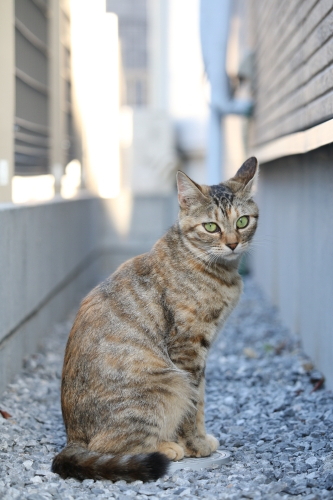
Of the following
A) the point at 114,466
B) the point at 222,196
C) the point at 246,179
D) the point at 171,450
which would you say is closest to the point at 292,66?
the point at 246,179

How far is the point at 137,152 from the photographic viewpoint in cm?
1338

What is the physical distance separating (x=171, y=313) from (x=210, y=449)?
0.73 m

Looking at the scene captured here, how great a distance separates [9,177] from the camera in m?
5.26

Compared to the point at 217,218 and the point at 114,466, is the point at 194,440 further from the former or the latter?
the point at 217,218

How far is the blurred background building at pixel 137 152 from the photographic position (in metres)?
4.85

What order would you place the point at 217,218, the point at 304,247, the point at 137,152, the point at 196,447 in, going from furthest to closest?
the point at 137,152 → the point at 304,247 → the point at 217,218 → the point at 196,447

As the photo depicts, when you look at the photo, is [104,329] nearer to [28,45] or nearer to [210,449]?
[210,449]

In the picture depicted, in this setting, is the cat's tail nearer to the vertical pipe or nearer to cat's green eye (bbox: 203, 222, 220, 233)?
cat's green eye (bbox: 203, 222, 220, 233)

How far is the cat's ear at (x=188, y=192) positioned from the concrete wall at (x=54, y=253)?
47.3 inches

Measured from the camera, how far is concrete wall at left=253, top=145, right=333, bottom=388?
4.71 metres

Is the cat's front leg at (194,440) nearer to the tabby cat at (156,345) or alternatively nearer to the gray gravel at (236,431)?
the tabby cat at (156,345)

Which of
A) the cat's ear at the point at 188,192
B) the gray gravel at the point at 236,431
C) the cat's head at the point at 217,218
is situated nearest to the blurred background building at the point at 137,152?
the gray gravel at the point at 236,431

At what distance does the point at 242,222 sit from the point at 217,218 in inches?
5.6

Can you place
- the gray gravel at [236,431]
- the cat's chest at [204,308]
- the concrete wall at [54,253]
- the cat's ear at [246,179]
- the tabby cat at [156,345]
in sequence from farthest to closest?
1. the concrete wall at [54,253]
2. the cat's ear at [246,179]
3. the cat's chest at [204,308]
4. the tabby cat at [156,345]
5. the gray gravel at [236,431]
